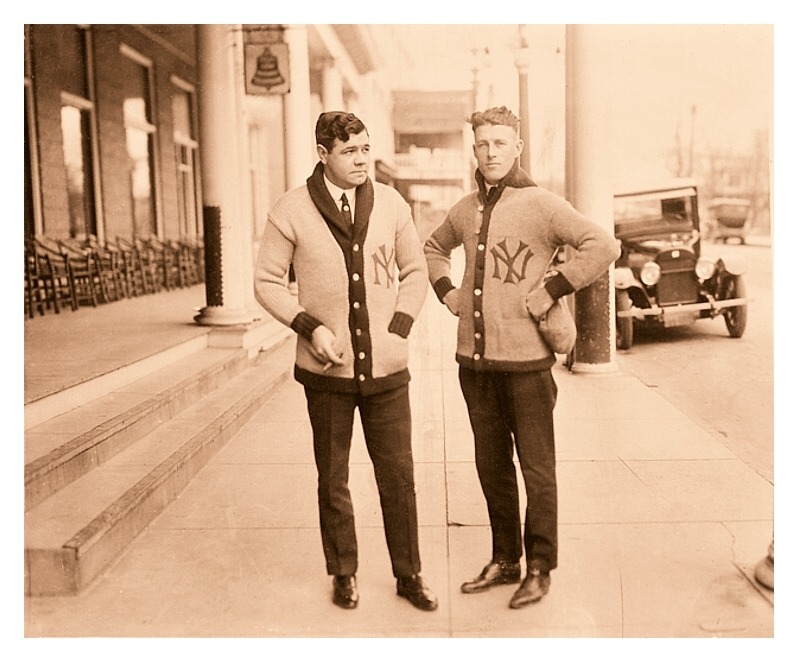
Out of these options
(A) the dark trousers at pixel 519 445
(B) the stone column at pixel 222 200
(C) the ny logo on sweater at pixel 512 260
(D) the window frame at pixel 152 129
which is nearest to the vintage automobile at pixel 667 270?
(B) the stone column at pixel 222 200

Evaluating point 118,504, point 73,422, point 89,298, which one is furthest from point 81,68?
point 118,504

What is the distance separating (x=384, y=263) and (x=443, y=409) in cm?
107

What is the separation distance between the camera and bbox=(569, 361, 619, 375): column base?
4840 millimetres

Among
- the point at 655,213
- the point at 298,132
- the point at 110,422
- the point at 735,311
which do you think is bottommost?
the point at 110,422

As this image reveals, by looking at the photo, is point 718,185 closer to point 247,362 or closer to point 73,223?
point 247,362

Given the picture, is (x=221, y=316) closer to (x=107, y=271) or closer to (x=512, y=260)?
(x=107, y=271)

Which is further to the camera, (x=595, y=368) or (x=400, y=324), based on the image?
(x=595, y=368)

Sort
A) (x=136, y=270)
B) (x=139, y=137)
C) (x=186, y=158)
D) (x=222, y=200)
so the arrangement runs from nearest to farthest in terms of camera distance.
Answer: (x=222, y=200) < (x=136, y=270) < (x=139, y=137) < (x=186, y=158)

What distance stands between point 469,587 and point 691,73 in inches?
96.3

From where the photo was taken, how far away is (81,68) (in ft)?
38.7

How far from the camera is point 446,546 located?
354 centimetres

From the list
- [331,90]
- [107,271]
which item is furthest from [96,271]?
[331,90]

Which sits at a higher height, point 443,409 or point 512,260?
point 512,260

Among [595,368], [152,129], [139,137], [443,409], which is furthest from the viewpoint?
[152,129]
